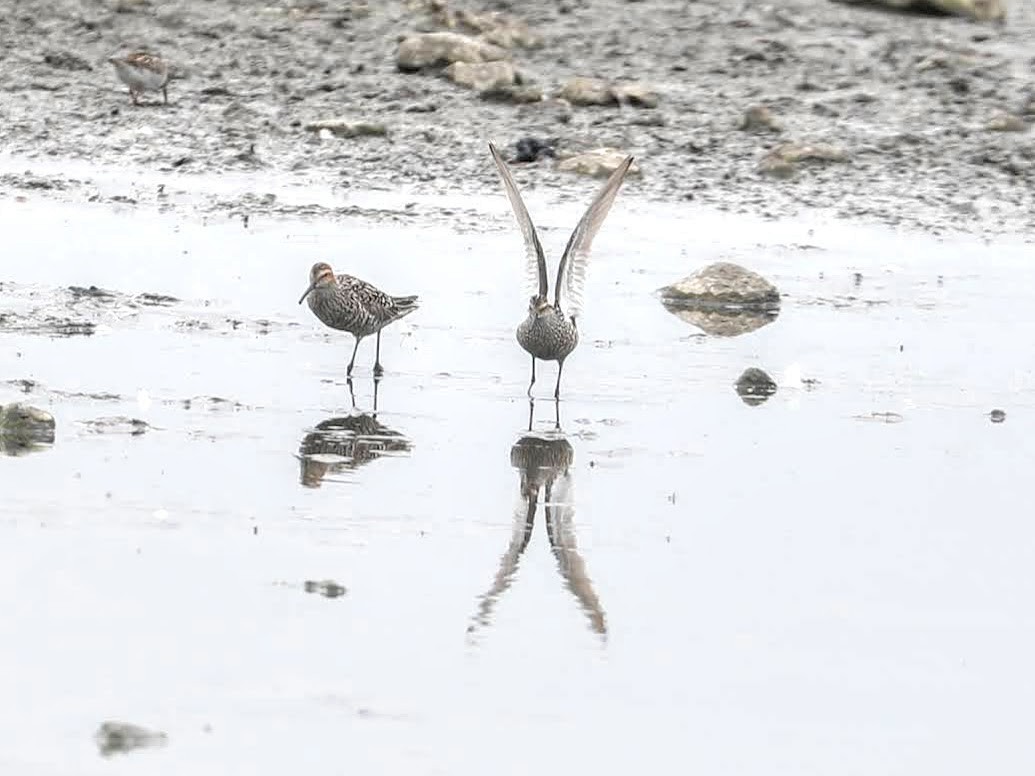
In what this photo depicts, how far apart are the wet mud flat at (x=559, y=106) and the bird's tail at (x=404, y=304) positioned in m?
3.46

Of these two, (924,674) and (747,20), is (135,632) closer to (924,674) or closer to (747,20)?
(924,674)

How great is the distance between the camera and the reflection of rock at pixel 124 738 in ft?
24.3

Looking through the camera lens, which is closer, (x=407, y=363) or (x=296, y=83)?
(x=407, y=363)

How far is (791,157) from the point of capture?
1986 cm

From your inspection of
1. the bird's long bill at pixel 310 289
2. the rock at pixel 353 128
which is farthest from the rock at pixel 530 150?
the bird's long bill at pixel 310 289

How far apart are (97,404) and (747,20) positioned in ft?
47.5

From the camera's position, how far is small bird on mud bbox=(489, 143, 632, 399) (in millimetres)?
13422

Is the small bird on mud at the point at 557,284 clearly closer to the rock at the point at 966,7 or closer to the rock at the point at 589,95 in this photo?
the rock at the point at 589,95

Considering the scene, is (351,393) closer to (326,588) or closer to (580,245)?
(580,245)

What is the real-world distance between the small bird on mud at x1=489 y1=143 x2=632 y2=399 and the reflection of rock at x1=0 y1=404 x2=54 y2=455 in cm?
308

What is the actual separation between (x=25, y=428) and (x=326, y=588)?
2.71 m

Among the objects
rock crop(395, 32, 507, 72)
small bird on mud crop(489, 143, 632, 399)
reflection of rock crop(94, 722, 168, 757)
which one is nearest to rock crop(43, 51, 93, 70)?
rock crop(395, 32, 507, 72)

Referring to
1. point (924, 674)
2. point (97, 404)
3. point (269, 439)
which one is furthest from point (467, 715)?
point (97, 404)

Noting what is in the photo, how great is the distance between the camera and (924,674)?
27.8 ft
